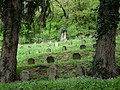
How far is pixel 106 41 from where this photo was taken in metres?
10.6

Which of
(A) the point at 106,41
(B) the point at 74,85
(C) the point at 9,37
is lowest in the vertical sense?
(B) the point at 74,85

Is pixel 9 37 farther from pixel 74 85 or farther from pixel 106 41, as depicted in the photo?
pixel 74 85

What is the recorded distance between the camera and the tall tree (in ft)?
34.2

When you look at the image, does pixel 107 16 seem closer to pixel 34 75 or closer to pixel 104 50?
pixel 104 50

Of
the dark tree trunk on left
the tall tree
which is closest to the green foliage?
the tall tree

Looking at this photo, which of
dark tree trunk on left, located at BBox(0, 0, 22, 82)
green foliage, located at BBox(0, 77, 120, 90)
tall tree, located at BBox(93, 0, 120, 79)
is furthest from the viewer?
dark tree trunk on left, located at BBox(0, 0, 22, 82)

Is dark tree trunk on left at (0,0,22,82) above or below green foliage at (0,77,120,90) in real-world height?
above

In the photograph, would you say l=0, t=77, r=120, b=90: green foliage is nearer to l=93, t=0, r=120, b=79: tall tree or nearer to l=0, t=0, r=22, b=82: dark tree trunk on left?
l=93, t=0, r=120, b=79: tall tree

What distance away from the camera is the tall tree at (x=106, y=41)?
1044 cm

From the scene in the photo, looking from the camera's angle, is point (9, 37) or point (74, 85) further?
point (9, 37)

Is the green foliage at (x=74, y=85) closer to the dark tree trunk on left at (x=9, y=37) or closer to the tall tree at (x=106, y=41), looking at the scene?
the tall tree at (x=106, y=41)

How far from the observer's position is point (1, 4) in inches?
459

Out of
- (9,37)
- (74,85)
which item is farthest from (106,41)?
(9,37)

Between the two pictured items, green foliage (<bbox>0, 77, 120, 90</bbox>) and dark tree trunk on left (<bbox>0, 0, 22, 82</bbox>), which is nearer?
green foliage (<bbox>0, 77, 120, 90</bbox>)
